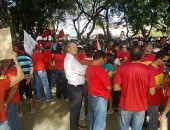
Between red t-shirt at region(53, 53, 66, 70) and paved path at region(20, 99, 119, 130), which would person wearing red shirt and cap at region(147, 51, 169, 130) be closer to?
paved path at region(20, 99, 119, 130)

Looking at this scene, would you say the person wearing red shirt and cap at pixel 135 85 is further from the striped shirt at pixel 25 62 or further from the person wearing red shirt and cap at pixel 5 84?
the striped shirt at pixel 25 62

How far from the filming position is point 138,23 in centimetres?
3500

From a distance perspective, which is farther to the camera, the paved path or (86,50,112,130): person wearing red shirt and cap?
the paved path

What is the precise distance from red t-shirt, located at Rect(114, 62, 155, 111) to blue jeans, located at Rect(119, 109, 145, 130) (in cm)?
9

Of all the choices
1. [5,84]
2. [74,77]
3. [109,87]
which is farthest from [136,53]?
[5,84]

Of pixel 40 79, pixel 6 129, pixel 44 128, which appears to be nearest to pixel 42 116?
pixel 44 128

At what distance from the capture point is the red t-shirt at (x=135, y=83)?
4828 millimetres

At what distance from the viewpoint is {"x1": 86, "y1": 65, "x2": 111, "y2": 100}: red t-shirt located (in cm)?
545

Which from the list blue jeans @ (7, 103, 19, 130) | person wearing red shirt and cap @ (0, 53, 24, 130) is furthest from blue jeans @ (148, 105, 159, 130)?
person wearing red shirt and cap @ (0, 53, 24, 130)

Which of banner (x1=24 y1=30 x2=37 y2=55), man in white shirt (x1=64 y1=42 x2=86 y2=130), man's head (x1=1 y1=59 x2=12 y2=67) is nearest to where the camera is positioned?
man's head (x1=1 y1=59 x2=12 y2=67)

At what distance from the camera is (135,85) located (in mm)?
4852

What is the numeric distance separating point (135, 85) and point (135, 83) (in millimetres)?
30

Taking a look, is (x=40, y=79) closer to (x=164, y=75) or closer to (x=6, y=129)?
(x=164, y=75)

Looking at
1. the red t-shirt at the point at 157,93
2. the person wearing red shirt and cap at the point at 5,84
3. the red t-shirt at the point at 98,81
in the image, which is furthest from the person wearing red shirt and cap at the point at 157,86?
the person wearing red shirt and cap at the point at 5,84
